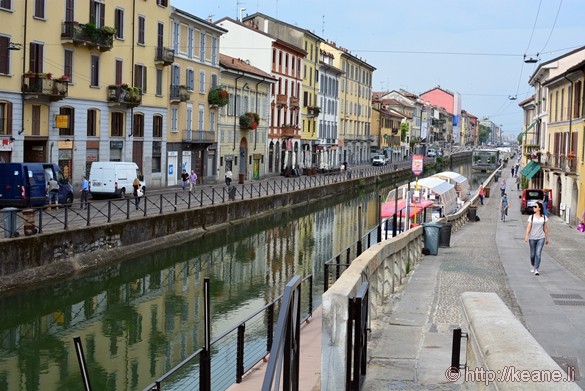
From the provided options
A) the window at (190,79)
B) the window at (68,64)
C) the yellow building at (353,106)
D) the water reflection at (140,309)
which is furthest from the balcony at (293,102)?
the water reflection at (140,309)

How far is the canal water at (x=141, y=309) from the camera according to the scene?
1379cm

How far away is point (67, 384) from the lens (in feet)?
41.6

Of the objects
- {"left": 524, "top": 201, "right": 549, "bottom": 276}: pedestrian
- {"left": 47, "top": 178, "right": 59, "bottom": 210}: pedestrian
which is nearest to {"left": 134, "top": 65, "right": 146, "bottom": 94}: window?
{"left": 47, "top": 178, "right": 59, "bottom": 210}: pedestrian

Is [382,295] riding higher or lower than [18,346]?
higher

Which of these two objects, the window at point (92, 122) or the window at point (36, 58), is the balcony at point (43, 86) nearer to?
the window at point (36, 58)

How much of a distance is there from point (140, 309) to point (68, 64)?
1922cm

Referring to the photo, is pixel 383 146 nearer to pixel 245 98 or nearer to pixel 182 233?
pixel 245 98

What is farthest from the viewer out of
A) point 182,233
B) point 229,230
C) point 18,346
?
point 229,230

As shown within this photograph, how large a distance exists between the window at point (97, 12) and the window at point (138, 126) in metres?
5.79

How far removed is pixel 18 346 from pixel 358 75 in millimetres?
87826

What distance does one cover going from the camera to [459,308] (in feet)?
37.3

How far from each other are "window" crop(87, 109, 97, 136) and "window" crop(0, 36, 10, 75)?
21.8ft

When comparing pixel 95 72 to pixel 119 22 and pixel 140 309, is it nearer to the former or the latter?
pixel 119 22

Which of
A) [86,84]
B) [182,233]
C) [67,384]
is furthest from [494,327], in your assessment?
[86,84]
